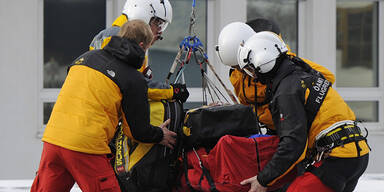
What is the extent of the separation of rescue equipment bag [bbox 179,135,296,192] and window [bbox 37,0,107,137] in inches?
169

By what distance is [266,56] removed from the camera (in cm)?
335

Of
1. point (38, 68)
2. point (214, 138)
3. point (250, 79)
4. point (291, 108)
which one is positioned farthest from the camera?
point (38, 68)

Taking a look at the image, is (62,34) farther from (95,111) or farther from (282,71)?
(282,71)

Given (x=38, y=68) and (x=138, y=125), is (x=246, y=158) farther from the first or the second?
(x=38, y=68)

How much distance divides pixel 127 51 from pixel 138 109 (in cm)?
35

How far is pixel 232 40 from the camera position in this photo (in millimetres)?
4176

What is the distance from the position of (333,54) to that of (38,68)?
4054mm

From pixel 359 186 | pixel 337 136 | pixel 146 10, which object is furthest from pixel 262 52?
pixel 359 186

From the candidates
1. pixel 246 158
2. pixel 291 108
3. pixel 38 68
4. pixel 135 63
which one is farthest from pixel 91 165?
pixel 38 68

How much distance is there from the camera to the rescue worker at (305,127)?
10.4ft

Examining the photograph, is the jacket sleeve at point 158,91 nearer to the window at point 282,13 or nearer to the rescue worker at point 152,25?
the rescue worker at point 152,25

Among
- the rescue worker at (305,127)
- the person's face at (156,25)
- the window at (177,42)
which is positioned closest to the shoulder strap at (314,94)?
the rescue worker at (305,127)

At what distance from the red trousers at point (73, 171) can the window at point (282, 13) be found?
4935mm

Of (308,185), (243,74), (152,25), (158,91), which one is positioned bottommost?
(308,185)
